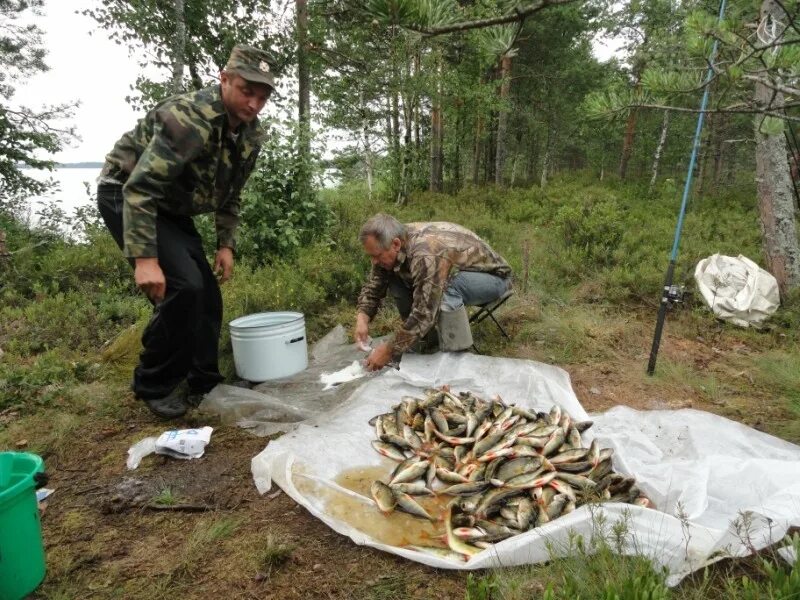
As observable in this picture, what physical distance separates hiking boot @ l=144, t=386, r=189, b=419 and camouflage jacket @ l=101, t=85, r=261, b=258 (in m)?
1.05

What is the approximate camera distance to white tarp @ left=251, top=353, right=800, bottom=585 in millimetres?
1739

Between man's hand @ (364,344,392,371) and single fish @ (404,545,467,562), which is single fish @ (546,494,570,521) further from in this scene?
man's hand @ (364,344,392,371)

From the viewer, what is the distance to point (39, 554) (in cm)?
180

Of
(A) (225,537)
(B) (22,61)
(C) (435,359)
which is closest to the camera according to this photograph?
(A) (225,537)

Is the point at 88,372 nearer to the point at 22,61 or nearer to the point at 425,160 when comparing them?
the point at 22,61

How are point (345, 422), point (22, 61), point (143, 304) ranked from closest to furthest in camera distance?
1. point (345, 422)
2. point (143, 304)
3. point (22, 61)

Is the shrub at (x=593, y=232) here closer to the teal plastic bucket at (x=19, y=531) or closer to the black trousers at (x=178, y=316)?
the black trousers at (x=178, y=316)

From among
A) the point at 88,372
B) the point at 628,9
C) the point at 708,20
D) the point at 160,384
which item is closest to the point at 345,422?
the point at 160,384

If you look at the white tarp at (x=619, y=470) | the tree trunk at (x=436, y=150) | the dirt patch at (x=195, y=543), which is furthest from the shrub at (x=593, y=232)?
the tree trunk at (x=436, y=150)

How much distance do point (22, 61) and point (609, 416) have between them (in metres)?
11.2

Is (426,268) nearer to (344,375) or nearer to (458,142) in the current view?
(344,375)

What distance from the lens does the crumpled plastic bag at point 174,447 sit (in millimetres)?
2701

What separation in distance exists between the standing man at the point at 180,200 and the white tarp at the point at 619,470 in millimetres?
1033

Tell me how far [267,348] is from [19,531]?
1.97 metres
